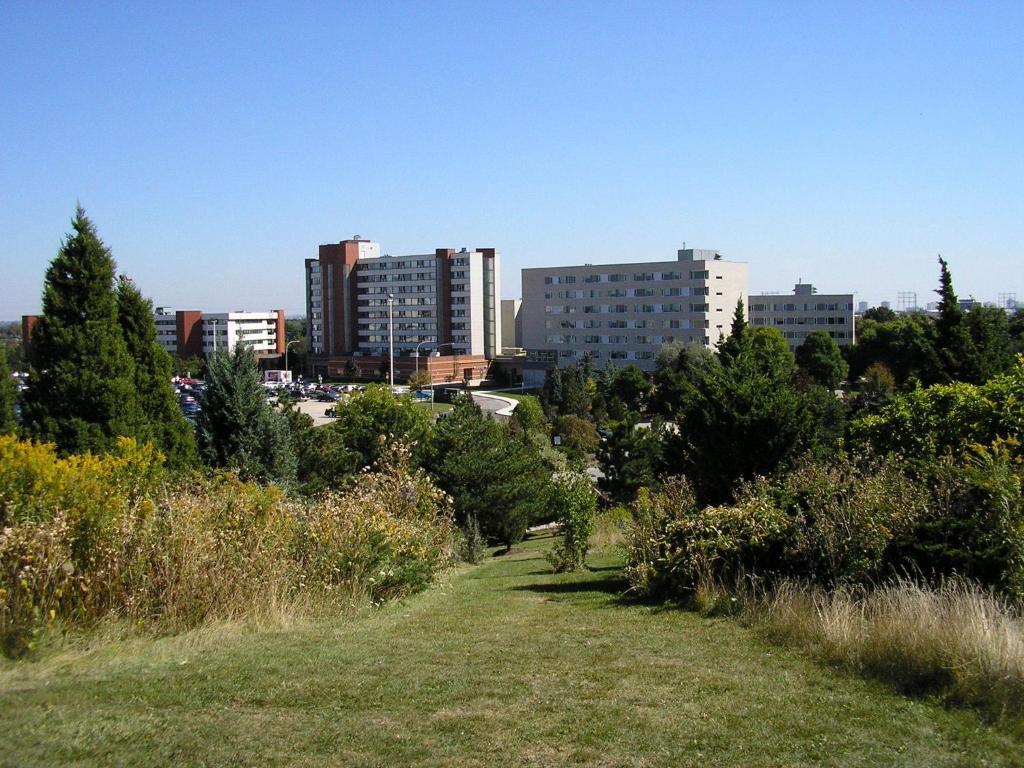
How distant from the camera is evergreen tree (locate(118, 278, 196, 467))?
21156mm

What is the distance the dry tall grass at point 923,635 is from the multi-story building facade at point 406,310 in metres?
87.7

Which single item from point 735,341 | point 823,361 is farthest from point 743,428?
point 823,361

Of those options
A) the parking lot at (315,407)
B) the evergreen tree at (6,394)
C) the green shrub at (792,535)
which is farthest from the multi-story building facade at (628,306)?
the green shrub at (792,535)

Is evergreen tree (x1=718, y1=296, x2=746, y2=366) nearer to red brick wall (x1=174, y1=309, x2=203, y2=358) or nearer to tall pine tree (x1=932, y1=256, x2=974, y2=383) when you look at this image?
tall pine tree (x1=932, y1=256, x2=974, y2=383)

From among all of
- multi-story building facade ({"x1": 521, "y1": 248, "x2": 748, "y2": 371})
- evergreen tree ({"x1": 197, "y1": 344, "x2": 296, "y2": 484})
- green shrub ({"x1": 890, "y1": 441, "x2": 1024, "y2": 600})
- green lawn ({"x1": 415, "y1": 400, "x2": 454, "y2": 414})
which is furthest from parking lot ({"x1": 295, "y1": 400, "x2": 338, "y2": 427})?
green shrub ({"x1": 890, "y1": 441, "x2": 1024, "y2": 600})

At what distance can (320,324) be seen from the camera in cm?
10912

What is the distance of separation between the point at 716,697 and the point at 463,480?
18.5m

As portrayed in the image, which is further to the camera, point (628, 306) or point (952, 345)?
point (628, 306)

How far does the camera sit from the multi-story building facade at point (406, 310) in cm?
10006

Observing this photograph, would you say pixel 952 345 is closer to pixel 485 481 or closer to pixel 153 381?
pixel 485 481

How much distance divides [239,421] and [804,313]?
8798cm

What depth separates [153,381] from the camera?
874 inches

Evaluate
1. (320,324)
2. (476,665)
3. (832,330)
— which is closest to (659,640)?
(476,665)

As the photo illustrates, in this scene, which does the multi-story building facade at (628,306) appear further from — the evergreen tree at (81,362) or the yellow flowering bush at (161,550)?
the yellow flowering bush at (161,550)
